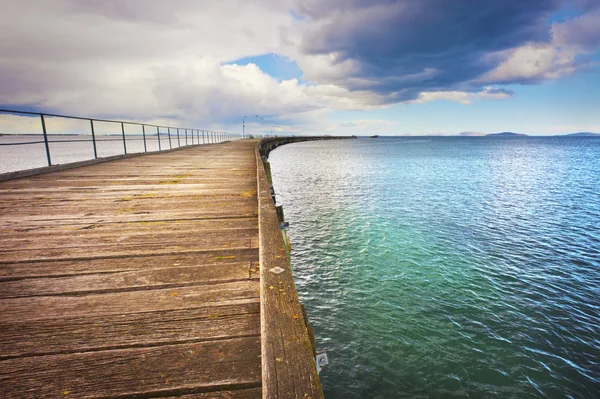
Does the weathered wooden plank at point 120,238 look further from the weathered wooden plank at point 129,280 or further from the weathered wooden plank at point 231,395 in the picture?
the weathered wooden plank at point 231,395

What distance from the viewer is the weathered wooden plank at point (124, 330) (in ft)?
5.53

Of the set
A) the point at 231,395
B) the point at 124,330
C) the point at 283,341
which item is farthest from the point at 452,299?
the point at 124,330

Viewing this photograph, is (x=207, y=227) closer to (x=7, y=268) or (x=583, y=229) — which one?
(x=7, y=268)

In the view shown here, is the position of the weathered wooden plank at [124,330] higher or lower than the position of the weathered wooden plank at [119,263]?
lower

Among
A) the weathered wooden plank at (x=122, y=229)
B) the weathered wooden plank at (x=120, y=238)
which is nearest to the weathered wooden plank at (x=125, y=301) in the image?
the weathered wooden plank at (x=120, y=238)

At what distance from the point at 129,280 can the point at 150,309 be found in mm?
508

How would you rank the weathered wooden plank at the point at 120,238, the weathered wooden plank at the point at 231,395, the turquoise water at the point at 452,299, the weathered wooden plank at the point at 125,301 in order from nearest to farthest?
1. the weathered wooden plank at the point at 231,395
2. the weathered wooden plank at the point at 125,301
3. the weathered wooden plank at the point at 120,238
4. the turquoise water at the point at 452,299

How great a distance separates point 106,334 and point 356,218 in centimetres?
1253

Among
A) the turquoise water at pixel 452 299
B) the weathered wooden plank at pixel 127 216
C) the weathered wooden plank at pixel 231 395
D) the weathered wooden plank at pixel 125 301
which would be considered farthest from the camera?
the turquoise water at pixel 452 299

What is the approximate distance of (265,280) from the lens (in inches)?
74.8

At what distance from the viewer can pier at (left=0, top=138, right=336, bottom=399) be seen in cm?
143

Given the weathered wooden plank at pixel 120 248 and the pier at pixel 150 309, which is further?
the weathered wooden plank at pixel 120 248

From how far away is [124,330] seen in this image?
5.93 feet

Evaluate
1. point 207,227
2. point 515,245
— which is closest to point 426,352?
point 207,227
